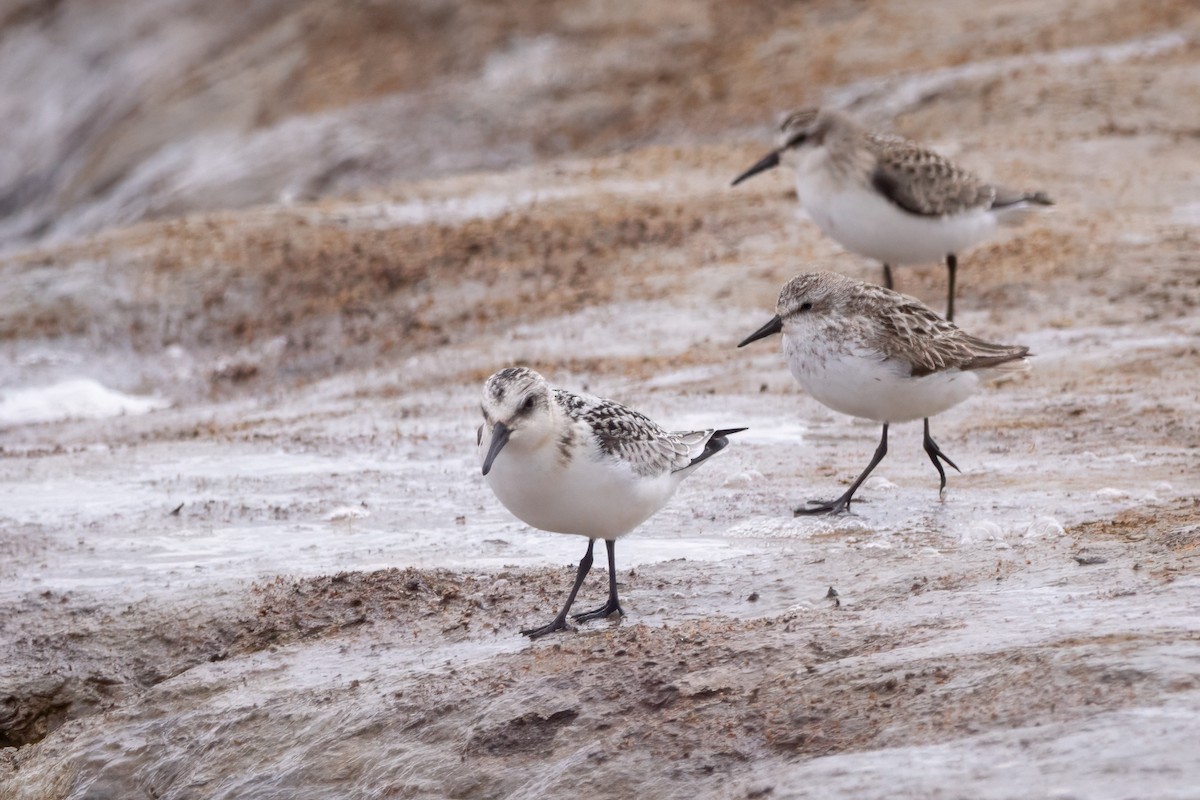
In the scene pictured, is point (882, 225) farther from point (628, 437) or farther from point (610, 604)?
point (628, 437)

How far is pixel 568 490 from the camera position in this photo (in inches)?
215

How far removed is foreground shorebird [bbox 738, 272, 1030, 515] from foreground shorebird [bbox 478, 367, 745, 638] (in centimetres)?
139

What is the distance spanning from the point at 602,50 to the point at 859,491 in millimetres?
15086

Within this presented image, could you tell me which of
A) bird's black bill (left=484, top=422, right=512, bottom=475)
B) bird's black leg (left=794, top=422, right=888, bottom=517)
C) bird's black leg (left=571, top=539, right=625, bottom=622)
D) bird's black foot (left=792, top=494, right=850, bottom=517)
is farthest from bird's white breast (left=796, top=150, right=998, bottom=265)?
bird's black bill (left=484, top=422, right=512, bottom=475)

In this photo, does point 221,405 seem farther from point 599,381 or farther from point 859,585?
point 859,585

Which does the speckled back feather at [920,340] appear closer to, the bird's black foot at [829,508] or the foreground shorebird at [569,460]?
the bird's black foot at [829,508]

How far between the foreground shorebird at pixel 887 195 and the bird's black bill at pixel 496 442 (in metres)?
6.11

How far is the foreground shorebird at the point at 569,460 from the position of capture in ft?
17.4

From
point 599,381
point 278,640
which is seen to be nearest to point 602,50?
point 599,381

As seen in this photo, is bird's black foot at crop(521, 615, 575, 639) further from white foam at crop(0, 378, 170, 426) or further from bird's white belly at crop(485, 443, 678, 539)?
white foam at crop(0, 378, 170, 426)

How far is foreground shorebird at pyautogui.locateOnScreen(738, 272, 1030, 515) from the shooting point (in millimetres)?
7062

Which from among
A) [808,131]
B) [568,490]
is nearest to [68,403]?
[808,131]

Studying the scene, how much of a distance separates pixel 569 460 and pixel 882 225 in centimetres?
592

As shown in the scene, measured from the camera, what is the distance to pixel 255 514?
809 cm
